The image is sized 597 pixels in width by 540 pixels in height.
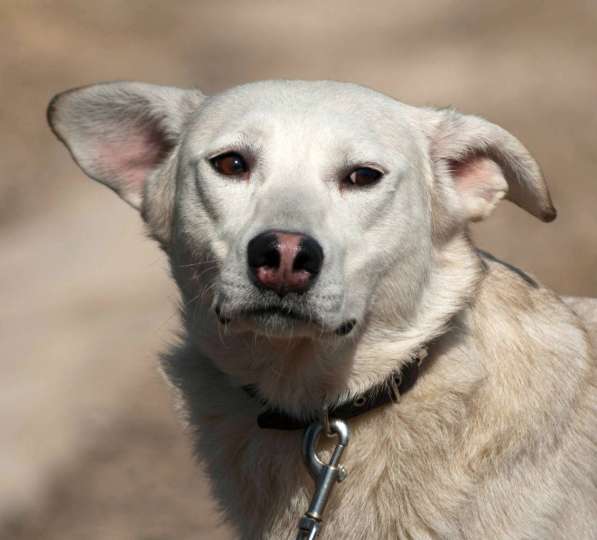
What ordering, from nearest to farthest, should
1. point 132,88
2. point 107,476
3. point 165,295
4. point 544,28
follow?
point 132,88
point 107,476
point 165,295
point 544,28

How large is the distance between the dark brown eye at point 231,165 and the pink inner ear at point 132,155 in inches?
19.6

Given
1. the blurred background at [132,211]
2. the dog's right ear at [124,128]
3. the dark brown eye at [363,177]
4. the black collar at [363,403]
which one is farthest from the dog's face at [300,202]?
the blurred background at [132,211]

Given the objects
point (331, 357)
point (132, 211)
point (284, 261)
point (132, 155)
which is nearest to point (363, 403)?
point (331, 357)

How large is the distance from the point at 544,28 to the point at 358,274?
5276 mm

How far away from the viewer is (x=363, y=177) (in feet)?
11.8

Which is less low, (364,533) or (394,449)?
(394,449)

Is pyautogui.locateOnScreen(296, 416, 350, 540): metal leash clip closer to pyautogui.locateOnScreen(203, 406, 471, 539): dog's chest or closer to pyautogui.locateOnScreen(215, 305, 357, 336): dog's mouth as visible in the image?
pyautogui.locateOnScreen(203, 406, 471, 539): dog's chest

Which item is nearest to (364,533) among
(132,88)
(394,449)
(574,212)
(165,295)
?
(394,449)

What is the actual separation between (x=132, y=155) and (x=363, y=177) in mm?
952

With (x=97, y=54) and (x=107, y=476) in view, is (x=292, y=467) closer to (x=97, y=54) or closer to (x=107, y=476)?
(x=107, y=476)

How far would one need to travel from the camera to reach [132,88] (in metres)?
4.05

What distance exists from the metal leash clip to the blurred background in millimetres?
2406

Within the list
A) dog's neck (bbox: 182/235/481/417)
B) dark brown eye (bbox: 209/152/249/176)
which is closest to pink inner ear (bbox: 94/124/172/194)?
dark brown eye (bbox: 209/152/249/176)

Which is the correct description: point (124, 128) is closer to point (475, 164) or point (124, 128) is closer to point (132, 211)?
point (475, 164)
